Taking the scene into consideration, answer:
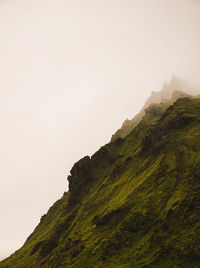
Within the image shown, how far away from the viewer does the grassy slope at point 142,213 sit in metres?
88.9

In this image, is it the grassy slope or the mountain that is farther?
the grassy slope

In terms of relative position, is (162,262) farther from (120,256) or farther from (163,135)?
(163,135)

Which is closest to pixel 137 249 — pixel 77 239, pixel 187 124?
pixel 77 239

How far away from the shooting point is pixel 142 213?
113 metres

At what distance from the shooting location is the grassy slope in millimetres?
88875

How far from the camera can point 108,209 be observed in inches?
5482

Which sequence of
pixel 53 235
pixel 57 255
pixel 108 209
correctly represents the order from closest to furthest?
pixel 57 255 → pixel 108 209 → pixel 53 235

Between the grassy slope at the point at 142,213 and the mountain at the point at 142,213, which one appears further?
the grassy slope at the point at 142,213

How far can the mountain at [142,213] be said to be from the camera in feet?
291

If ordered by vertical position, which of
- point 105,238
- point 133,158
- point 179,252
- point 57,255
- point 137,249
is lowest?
point 179,252

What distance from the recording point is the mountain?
88.6m

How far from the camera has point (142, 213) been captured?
113000mm

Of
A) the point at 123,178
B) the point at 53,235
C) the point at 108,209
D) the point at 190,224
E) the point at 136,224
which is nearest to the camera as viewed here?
the point at 190,224

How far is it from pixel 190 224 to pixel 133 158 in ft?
336
